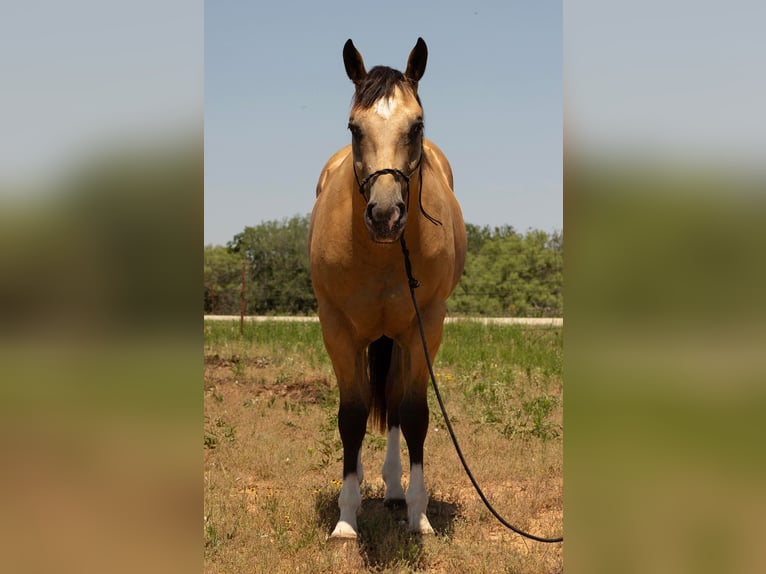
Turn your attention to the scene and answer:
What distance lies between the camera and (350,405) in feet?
13.9

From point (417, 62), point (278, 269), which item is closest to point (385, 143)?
point (417, 62)

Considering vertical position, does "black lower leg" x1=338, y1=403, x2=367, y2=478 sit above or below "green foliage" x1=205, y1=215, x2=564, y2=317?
below

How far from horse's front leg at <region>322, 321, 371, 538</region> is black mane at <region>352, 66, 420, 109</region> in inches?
53.8

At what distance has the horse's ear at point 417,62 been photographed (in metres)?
3.68

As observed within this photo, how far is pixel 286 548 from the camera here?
372cm

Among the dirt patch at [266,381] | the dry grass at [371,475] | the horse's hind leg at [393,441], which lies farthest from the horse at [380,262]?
the dirt patch at [266,381]

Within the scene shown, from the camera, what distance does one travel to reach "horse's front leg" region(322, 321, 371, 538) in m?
4.07

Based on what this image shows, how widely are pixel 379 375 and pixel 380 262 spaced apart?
1.51 meters

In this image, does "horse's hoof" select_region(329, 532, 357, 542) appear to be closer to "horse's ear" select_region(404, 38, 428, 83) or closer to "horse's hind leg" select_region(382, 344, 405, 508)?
"horse's hind leg" select_region(382, 344, 405, 508)

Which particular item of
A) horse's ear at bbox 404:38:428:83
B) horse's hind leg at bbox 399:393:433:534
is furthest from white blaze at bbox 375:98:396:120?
horse's hind leg at bbox 399:393:433:534

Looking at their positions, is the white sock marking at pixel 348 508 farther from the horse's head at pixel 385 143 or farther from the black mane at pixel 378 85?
the black mane at pixel 378 85
